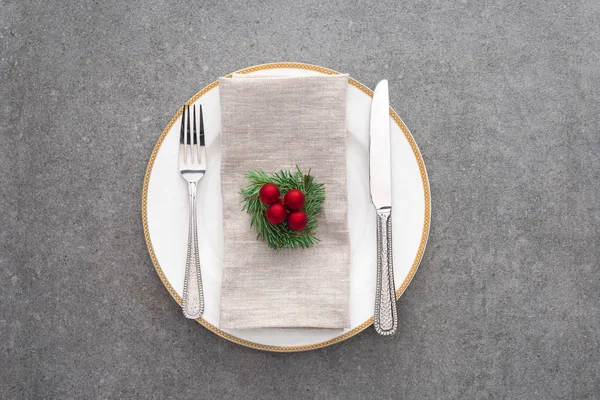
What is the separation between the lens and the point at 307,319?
26.1 inches

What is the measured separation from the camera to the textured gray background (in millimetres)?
753

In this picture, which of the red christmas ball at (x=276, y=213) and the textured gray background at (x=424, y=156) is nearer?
the red christmas ball at (x=276, y=213)

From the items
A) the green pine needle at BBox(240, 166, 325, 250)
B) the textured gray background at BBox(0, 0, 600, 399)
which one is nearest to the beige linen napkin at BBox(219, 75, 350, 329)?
the green pine needle at BBox(240, 166, 325, 250)

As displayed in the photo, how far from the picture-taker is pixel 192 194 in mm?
673

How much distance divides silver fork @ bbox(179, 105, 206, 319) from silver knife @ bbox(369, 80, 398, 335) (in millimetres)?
234

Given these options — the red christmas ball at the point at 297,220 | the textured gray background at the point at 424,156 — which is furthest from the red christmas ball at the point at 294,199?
the textured gray background at the point at 424,156

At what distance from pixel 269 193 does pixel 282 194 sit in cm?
5

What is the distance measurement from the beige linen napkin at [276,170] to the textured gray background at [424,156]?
12 centimetres

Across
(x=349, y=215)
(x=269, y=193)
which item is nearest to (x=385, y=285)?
(x=349, y=215)

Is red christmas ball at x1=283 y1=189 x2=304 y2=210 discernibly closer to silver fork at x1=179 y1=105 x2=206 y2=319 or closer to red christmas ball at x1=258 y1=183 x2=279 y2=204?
red christmas ball at x1=258 y1=183 x2=279 y2=204

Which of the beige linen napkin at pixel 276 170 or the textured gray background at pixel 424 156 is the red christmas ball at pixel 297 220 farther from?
the textured gray background at pixel 424 156

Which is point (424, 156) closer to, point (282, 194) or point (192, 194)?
point (282, 194)

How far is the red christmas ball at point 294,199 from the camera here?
60 centimetres

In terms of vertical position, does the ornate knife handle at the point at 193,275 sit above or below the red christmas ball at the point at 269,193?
below
